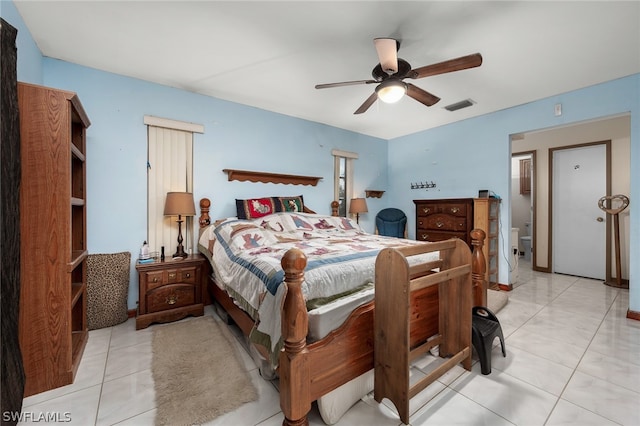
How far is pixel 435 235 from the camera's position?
3.87 m

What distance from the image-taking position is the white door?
3.95 metres

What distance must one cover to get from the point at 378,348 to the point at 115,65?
3.31 meters

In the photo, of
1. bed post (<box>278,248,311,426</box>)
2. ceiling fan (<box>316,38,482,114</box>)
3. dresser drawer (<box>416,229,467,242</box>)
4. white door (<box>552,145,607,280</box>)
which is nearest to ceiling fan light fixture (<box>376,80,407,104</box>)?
ceiling fan (<box>316,38,482,114</box>)

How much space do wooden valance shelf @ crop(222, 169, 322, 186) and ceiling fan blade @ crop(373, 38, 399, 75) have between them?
2057 millimetres

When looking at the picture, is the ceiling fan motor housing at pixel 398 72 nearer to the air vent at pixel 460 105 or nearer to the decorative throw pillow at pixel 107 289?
the air vent at pixel 460 105

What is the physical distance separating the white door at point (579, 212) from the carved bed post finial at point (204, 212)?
5.48 m

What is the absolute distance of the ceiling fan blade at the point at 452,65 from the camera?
171 centimetres

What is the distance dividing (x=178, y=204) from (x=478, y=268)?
281 cm

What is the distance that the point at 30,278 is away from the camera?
1513 mm

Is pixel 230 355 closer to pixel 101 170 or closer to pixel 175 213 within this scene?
pixel 175 213

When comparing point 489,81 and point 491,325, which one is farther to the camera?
point 489,81

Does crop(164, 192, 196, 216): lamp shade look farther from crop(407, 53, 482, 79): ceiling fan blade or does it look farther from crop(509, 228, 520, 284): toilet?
crop(509, 228, 520, 284): toilet

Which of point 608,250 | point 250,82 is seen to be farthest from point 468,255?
point 608,250

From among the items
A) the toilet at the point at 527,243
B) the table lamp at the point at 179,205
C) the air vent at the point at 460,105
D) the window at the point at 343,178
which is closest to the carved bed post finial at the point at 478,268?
the air vent at the point at 460,105
